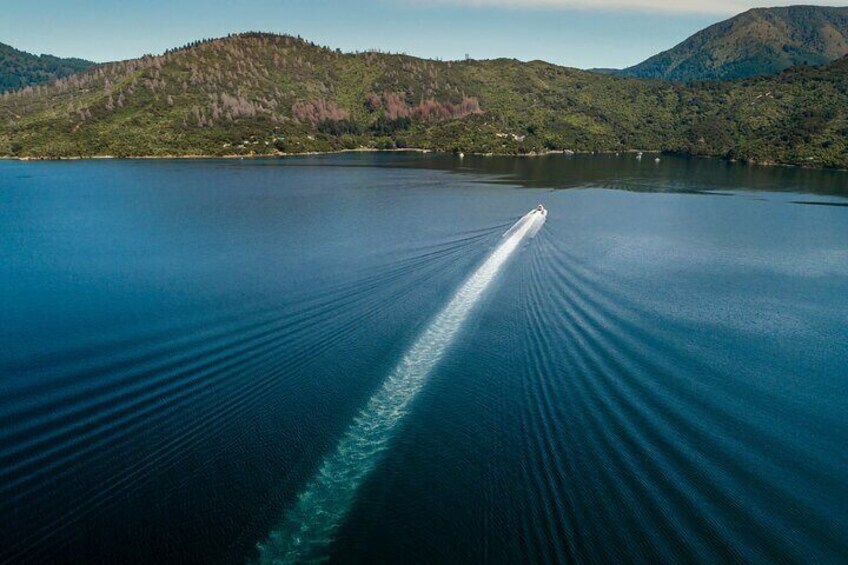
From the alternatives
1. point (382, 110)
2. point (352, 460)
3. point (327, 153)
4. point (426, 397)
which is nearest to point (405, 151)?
point (327, 153)

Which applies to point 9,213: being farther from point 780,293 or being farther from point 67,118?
point 67,118

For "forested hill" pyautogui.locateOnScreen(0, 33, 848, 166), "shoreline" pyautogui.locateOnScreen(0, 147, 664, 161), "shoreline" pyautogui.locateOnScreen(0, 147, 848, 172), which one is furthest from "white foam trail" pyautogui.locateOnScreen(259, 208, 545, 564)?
"forested hill" pyautogui.locateOnScreen(0, 33, 848, 166)

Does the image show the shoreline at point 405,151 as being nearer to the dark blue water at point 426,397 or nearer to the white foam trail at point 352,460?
the dark blue water at point 426,397

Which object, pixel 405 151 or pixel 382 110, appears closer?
pixel 405 151

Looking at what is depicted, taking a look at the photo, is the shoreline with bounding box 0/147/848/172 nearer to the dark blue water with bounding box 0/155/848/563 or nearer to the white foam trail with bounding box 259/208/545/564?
the dark blue water with bounding box 0/155/848/563

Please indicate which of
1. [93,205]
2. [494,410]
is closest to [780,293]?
[494,410]

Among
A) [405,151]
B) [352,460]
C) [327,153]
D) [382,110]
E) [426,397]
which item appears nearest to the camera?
[352,460]

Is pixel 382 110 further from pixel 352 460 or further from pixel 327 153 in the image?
pixel 352 460
